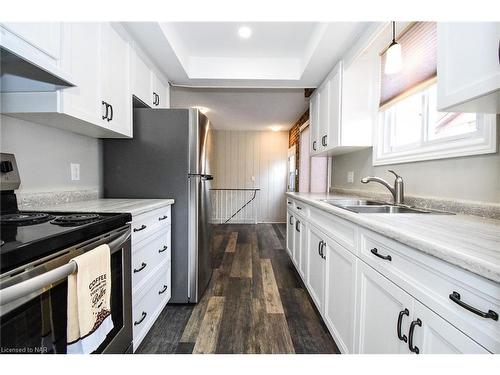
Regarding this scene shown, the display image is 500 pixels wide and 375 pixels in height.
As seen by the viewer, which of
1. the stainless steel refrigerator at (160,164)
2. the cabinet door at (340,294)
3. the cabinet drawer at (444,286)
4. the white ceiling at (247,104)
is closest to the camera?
the cabinet drawer at (444,286)

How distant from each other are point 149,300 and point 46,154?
1.13 meters

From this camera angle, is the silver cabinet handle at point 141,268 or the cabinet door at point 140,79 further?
the cabinet door at point 140,79

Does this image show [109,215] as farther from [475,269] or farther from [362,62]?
[362,62]

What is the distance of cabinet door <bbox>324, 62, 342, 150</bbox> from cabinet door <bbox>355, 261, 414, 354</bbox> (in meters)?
1.47

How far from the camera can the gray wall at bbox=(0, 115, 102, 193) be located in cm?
125

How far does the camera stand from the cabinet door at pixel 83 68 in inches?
46.3

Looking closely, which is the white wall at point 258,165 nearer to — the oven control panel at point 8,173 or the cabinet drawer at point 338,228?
the cabinet drawer at point 338,228

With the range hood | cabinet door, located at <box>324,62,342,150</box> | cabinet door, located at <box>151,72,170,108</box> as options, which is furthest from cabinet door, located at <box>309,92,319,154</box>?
the range hood

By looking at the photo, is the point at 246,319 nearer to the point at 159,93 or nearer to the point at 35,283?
the point at 35,283

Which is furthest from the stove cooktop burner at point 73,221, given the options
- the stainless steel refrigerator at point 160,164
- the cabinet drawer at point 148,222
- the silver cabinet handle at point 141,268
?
the stainless steel refrigerator at point 160,164

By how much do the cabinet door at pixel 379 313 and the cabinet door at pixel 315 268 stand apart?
0.56 m

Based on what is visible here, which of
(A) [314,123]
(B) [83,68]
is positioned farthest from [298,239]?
(B) [83,68]

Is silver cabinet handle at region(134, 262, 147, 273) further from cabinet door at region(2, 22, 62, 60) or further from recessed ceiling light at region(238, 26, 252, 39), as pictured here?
recessed ceiling light at region(238, 26, 252, 39)

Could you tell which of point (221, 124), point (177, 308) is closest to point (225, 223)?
point (221, 124)
